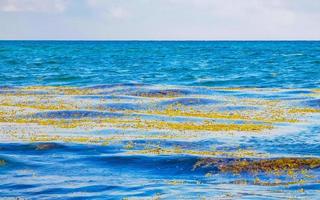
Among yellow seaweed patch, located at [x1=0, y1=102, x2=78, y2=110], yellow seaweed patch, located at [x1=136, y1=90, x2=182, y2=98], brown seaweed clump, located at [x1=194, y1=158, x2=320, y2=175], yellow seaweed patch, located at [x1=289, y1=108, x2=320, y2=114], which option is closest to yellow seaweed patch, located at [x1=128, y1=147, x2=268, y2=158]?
brown seaweed clump, located at [x1=194, y1=158, x2=320, y2=175]

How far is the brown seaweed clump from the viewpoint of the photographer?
15766 mm

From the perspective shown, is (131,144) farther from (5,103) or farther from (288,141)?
(5,103)

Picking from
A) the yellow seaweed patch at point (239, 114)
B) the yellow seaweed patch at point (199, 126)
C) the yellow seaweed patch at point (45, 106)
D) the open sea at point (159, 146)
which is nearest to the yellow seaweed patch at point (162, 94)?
the open sea at point (159, 146)

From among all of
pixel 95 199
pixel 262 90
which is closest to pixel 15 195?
pixel 95 199

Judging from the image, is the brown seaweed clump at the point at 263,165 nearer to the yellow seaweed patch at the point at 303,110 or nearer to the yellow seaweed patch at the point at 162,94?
the yellow seaweed patch at the point at 303,110

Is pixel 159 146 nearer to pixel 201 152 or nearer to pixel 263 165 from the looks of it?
pixel 201 152

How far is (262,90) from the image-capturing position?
138 ft

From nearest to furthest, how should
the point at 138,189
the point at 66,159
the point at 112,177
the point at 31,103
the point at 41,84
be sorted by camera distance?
the point at 138,189 → the point at 112,177 → the point at 66,159 → the point at 31,103 → the point at 41,84

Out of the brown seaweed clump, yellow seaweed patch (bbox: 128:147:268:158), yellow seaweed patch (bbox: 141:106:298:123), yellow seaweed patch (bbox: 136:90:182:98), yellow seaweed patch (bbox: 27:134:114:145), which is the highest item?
the brown seaweed clump

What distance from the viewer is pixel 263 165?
641 inches

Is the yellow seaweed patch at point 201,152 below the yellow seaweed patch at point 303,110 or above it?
above

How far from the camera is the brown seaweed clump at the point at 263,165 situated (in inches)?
621

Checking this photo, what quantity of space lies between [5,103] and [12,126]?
371 inches

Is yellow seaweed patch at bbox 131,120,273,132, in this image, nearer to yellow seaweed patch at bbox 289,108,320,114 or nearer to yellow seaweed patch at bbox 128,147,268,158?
yellow seaweed patch at bbox 128,147,268,158
